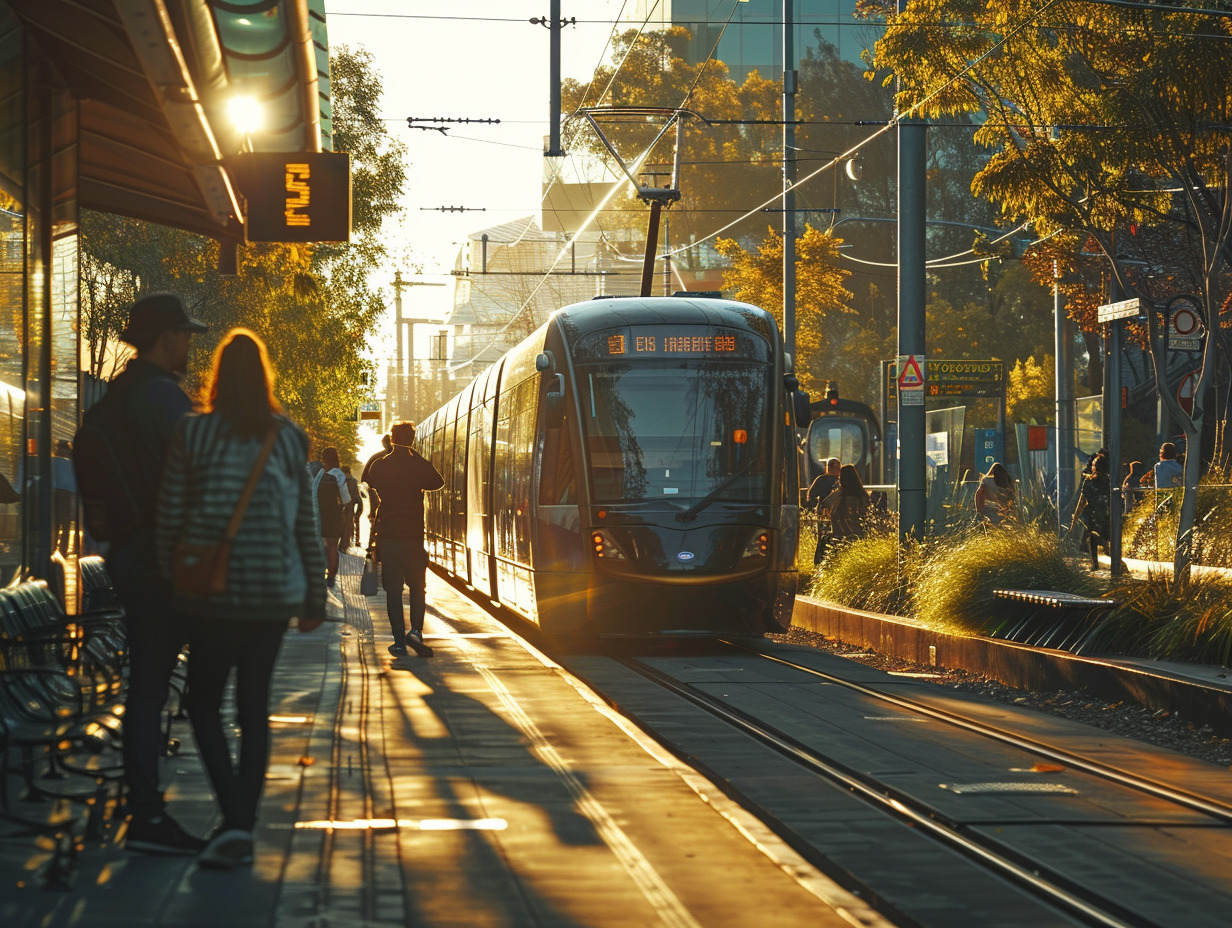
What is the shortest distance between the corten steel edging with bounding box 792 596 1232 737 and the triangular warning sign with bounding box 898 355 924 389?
2.22 meters

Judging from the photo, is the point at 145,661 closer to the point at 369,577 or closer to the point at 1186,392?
the point at 369,577

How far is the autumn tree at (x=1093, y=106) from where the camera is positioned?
45.9 ft

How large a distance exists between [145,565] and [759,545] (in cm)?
930

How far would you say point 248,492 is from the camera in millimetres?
5715

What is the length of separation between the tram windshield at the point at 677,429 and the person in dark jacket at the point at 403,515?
1.82 meters

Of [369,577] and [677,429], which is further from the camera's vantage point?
[369,577]

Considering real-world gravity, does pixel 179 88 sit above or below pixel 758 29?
below

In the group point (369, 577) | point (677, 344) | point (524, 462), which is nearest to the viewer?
point (677, 344)

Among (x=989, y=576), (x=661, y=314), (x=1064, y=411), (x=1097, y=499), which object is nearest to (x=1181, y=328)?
(x=989, y=576)

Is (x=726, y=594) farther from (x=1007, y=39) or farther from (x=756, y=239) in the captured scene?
(x=756, y=239)

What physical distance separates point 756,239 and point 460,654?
51.3 meters

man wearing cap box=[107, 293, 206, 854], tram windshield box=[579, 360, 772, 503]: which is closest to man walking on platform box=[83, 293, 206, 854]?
man wearing cap box=[107, 293, 206, 854]

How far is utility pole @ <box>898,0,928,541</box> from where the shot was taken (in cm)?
1698

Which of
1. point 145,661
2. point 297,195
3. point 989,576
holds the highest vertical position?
point 297,195
